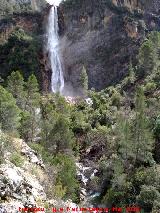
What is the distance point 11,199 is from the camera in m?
31.0

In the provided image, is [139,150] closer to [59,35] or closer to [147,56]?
[147,56]

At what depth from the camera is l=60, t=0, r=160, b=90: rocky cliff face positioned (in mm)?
103750

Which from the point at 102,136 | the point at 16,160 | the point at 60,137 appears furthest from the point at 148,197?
the point at 102,136

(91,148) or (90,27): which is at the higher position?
(90,27)

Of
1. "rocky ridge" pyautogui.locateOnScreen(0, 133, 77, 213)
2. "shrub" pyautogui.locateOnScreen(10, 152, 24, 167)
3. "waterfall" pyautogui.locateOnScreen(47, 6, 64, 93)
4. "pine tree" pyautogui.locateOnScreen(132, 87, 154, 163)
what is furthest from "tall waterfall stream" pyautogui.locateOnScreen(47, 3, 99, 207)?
"rocky ridge" pyautogui.locateOnScreen(0, 133, 77, 213)

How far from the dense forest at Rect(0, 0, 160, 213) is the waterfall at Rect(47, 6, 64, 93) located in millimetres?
19682

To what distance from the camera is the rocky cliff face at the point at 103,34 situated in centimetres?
10375

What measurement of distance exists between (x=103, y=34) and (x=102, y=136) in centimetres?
4744

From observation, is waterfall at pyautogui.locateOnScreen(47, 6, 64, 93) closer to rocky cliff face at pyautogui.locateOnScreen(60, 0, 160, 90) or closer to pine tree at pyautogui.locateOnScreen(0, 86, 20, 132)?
rocky cliff face at pyautogui.locateOnScreen(60, 0, 160, 90)

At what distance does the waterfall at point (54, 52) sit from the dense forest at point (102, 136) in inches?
775

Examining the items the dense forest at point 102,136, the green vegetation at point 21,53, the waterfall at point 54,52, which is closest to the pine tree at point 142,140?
the dense forest at point 102,136

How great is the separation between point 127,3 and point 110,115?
153 feet

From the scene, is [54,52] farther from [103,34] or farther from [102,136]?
[102,136]

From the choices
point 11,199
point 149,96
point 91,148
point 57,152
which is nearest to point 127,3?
point 149,96
